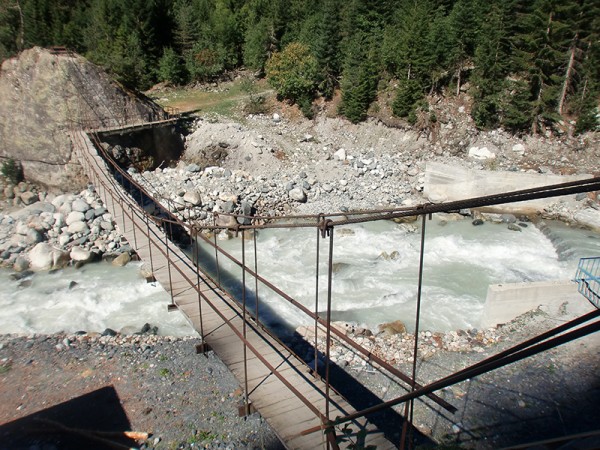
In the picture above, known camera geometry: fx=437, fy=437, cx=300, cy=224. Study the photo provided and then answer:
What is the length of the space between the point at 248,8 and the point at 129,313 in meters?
25.5

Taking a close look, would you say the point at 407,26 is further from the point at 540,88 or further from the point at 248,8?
the point at 248,8

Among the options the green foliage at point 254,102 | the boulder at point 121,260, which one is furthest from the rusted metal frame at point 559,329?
the green foliage at point 254,102

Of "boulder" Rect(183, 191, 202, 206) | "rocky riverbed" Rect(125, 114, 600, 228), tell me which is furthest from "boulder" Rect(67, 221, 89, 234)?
"boulder" Rect(183, 191, 202, 206)

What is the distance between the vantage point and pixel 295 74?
64.8 ft

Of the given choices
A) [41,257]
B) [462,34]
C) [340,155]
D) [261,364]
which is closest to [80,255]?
[41,257]

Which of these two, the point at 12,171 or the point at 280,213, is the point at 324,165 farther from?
the point at 12,171

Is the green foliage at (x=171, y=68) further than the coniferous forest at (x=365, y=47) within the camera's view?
Yes

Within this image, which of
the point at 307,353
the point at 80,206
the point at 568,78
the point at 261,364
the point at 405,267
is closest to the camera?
the point at 261,364

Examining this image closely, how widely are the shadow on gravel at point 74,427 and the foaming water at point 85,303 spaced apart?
6.44ft

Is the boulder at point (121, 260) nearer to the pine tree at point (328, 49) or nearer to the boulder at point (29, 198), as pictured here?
the boulder at point (29, 198)

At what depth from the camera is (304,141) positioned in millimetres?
17484

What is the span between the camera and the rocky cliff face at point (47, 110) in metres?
13.3

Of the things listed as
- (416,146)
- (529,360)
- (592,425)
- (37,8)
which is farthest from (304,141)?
(37,8)

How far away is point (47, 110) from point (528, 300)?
14330 mm
